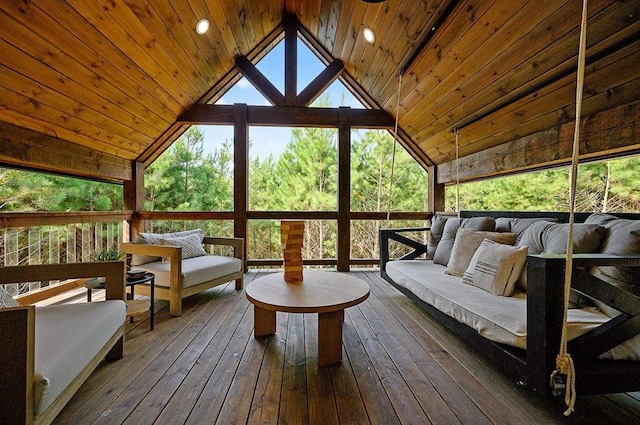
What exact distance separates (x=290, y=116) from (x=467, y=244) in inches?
114

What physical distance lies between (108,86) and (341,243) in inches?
128

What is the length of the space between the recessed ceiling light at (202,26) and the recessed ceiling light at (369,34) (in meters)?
1.67

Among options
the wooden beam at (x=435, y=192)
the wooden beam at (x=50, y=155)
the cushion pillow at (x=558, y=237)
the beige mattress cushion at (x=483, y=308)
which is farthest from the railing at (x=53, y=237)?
the wooden beam at (x=435, y=192)

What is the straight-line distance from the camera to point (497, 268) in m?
1.96

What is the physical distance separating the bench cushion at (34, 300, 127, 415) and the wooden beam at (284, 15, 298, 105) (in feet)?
11.1

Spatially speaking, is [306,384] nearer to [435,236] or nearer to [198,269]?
[198,269]

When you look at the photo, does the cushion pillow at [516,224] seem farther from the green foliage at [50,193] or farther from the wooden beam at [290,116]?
the green foliage at [50,193]

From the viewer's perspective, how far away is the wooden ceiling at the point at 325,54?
1847mm

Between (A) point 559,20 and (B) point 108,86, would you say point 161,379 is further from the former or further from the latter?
(A) point 559,20

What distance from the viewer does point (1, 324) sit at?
96cm

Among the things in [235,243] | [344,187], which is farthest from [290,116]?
[235,243]

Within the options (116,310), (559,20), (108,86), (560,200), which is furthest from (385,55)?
(560,200)

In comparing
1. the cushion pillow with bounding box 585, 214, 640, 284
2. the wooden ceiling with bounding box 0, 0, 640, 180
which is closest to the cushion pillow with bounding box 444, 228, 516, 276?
the cushion pillow with bounding box 585, 214, 640, 284

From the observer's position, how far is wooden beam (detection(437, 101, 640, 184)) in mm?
1873
